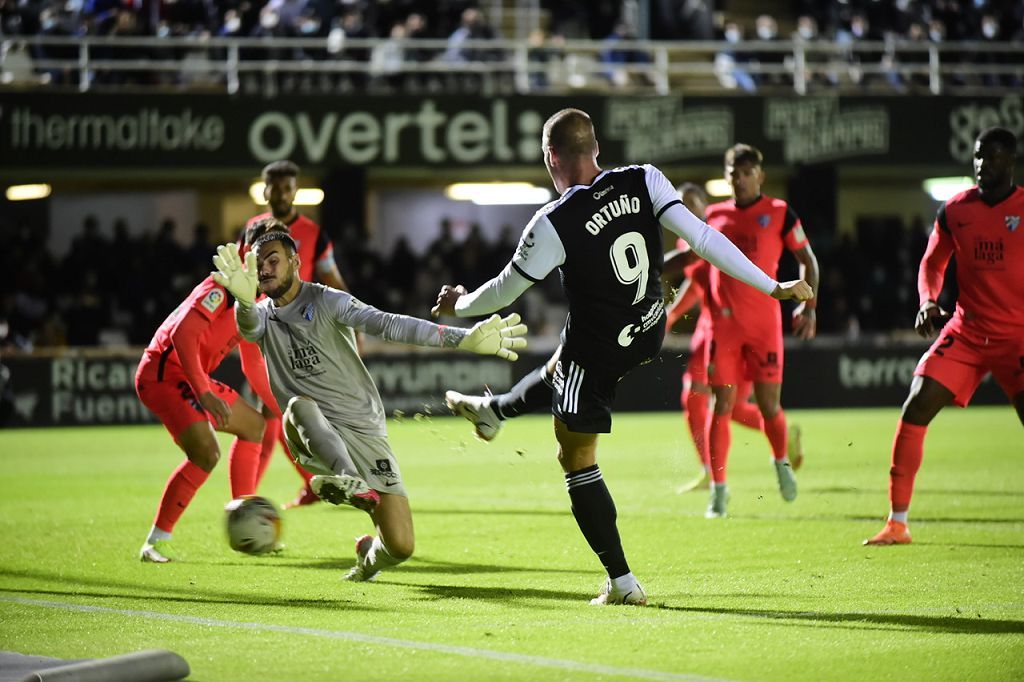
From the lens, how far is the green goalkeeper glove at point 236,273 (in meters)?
6.77

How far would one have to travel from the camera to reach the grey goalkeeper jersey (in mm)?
7098

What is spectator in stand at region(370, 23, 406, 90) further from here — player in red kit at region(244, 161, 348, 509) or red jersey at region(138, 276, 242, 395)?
red jersey at region(138, 276, 242, 395)

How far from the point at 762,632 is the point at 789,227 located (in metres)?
4.53

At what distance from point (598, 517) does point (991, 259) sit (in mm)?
2967

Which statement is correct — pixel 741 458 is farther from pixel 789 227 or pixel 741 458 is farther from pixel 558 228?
pixel 558 228

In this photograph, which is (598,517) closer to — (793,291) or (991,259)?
(793,291)

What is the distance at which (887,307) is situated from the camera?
78.0 feet

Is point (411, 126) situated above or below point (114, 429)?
above

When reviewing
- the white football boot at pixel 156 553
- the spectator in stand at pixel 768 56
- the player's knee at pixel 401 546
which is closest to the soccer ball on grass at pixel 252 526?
the player's knee at pixel 401 546

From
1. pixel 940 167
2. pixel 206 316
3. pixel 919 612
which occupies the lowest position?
pixel 919 612

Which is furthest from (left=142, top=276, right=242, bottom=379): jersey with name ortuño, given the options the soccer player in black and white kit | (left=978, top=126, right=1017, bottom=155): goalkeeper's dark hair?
(left=978, top=126, right=1017, bottom=155): goalkeeper's dark hair

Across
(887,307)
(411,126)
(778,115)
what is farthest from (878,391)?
(411,126)

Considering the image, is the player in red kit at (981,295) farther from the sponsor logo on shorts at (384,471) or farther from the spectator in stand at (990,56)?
the spectator in stand at (990,56)

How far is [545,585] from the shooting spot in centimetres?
710
